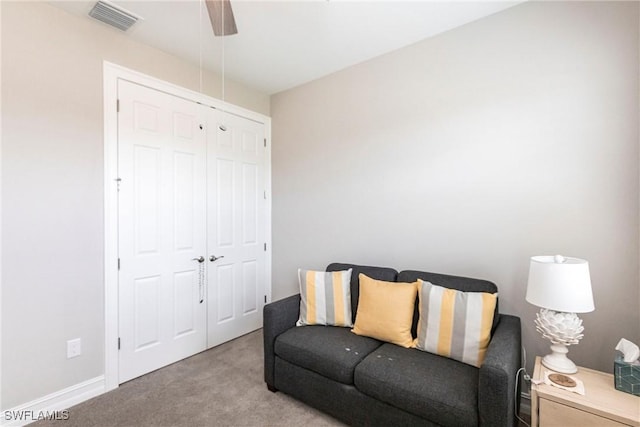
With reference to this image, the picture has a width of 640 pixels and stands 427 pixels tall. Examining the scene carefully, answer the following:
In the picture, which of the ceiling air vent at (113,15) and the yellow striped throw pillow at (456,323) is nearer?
the yellow striped throw pillow at (456,323)

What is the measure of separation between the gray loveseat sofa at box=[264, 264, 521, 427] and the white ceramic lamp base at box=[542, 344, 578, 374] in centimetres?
15

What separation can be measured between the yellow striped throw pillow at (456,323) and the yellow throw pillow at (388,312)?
3.7 inches

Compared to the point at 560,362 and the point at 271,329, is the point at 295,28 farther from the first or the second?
the point at 560,362

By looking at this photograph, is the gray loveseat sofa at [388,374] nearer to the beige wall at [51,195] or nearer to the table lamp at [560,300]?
the table lamp at [560,300]

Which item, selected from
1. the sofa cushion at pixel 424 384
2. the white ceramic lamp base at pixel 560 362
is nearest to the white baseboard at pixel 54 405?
the sofa cushion at pixel 424 384

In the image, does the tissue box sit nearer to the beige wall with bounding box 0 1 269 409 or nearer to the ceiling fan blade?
Answer: the ceiling fan blade

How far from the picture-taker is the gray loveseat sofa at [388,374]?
1431mm

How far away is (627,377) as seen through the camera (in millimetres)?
1395

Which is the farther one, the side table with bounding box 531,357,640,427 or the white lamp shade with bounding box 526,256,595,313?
the white lamp shade with bounding box 526,256,595,313

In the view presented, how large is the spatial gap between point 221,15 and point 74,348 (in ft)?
7.92

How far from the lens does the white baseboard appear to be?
187cm

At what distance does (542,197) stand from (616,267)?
0.54 m

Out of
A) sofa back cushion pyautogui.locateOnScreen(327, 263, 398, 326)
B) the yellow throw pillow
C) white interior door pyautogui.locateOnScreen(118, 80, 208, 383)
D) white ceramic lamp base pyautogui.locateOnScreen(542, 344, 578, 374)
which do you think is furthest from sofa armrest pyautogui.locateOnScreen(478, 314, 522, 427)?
white interior door pyautogui.locateOnScreen(118, 80, 208, 383)

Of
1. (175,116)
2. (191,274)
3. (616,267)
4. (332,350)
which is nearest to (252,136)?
(175,116)
